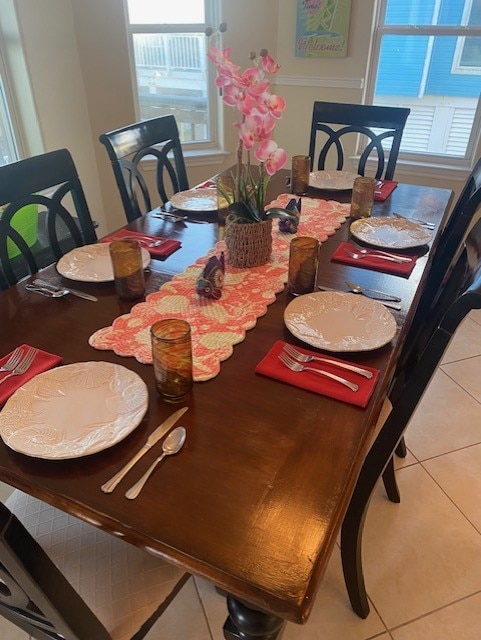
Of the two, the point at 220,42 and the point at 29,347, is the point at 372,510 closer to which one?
the point at 29,347

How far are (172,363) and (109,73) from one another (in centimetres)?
255

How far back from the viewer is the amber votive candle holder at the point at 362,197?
1.67 meters

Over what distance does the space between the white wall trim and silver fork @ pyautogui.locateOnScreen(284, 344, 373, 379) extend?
253cm

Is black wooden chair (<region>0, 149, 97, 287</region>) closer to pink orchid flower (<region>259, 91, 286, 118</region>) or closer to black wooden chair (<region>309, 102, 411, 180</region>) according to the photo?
pink orchid flower (<region>259, 91, 286, 118</region>)

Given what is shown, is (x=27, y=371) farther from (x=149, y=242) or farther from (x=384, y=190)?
(x=384, y=190)

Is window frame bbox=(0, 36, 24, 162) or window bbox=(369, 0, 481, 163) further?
window bbox=(369, 0, 481, 163)

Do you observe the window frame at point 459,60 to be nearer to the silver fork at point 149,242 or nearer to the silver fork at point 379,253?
the silver fork at point 379,253

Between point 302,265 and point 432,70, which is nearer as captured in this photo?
point 302,265

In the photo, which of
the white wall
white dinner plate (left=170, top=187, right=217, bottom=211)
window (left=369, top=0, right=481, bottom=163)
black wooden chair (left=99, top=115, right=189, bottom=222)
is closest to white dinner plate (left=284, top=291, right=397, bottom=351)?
white dinner plate (left=170, top=187, right=217, bottom=211)

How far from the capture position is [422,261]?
4.73 ft

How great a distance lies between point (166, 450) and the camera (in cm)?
80

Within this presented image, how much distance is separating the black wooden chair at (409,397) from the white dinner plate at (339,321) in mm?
112

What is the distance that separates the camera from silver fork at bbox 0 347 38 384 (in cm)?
95

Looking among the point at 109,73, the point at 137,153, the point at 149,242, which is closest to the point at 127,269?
the point at 149,242
